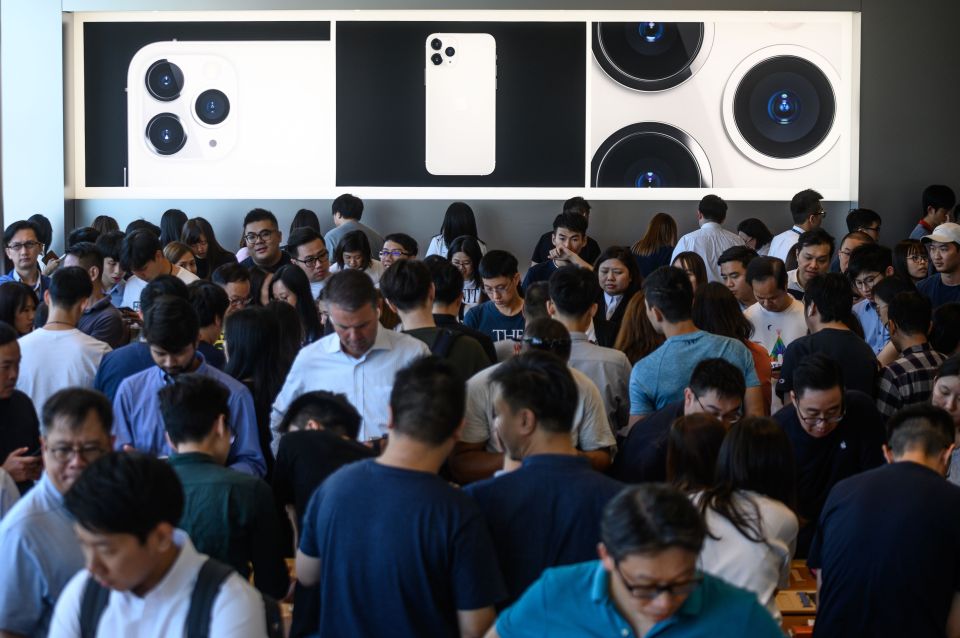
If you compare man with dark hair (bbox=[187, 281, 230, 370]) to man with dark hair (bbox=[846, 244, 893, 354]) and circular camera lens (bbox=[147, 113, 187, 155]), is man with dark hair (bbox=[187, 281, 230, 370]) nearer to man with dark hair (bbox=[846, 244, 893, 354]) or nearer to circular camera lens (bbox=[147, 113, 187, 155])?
man with dark hair (bbox=[846, 244, 893, 354])

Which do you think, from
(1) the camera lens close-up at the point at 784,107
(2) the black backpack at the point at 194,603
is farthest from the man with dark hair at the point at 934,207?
(2) the black backpack at the point at 194,603

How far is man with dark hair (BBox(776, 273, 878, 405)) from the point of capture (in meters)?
4.67

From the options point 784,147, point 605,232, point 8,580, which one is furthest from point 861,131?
point 8,580

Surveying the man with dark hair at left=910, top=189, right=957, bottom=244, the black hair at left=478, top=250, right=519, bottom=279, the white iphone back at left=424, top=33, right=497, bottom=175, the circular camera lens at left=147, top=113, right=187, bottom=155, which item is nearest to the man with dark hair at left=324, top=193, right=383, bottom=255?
the white iphone back at left=424, top=33, right=497, bottom=175

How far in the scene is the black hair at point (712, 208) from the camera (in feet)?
27.7

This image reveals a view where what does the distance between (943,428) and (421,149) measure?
6.88m

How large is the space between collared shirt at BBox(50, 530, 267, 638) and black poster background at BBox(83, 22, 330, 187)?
7789 millimetres

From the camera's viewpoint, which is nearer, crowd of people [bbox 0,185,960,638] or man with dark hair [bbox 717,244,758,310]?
crowd of people [bbox 0,185,960,638]

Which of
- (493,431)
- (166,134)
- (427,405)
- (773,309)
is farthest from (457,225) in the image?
(427,405)

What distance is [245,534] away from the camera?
285 centimetres

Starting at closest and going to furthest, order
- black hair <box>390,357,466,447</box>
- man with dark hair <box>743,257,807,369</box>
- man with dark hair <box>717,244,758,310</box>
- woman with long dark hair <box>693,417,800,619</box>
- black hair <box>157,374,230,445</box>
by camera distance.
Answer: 1. black hair <box>390,357,466,447</box>
2. woman with long dark hair <box>693,417,800,619</box>
3. black hair <box>157,374,230,445</box>
4. man with dark hair <box>743,257,807,369</box>
5. man with dark hair <box>717,244,758,310</box>

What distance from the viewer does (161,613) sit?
7.13ft

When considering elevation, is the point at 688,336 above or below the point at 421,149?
below

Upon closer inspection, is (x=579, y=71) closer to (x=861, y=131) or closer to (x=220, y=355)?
(x=861, y=131)
